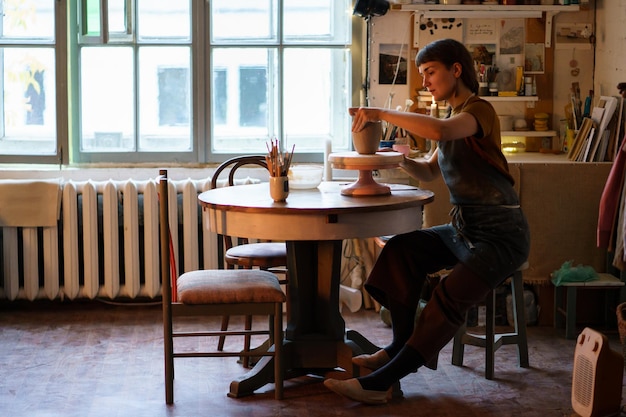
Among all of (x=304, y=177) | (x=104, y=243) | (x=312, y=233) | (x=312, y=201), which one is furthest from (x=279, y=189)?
(x=104, y=243)

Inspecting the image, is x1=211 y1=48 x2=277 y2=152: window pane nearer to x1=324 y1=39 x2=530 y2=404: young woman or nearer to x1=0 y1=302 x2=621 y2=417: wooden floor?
x1=0 y1=302 x2=621 y2=417: wooden floor

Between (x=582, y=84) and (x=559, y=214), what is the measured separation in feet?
2.99

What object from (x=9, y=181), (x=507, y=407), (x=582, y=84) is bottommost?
(x=507, y=407)

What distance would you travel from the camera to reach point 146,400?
3654mm

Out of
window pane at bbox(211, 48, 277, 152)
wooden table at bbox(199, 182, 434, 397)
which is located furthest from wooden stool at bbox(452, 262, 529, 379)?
window pane at bbox(211, 48, 277, 152)

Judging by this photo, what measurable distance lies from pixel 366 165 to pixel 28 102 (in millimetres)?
2399

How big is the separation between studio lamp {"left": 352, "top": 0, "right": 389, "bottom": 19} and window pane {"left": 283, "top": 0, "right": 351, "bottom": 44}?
22cm

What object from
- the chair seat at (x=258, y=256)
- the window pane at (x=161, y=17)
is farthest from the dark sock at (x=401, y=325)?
the window pane at (x=161, y=17)

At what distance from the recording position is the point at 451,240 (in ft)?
11.9

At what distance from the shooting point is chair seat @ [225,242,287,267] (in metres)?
4.06

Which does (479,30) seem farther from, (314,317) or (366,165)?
(314,317)

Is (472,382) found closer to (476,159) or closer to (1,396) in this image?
(476,159)

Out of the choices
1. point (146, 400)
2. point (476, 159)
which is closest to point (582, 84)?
point (476, 159)

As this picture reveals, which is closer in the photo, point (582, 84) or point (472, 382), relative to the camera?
point (472, 382)
